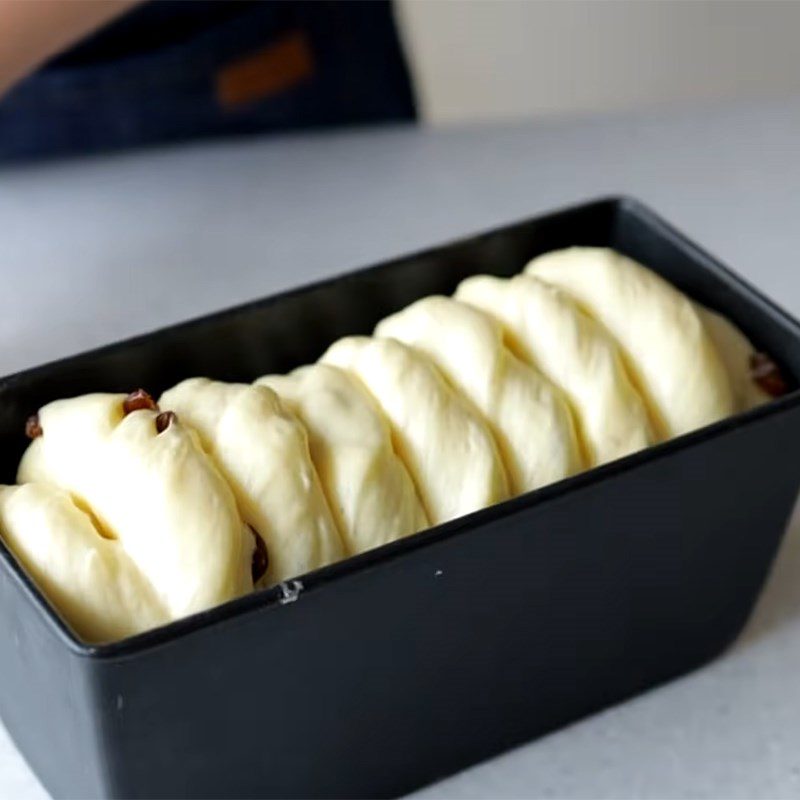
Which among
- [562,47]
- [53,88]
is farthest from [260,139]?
[562,47]

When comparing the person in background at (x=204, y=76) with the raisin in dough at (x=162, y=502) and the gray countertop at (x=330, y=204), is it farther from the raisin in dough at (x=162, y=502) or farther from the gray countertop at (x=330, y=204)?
the raisin in dough at (x=162, y=502)

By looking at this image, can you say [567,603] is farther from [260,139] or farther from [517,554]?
[260,139]

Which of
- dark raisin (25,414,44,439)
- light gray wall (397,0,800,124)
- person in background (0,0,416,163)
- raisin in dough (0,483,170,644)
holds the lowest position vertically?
light gray wall (397,0,800,124)

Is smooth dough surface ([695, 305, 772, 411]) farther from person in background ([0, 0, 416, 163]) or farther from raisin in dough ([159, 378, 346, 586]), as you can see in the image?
person in background ([0, 0, 416, 163])

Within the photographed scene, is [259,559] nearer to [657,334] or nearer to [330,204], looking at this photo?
[657,334]

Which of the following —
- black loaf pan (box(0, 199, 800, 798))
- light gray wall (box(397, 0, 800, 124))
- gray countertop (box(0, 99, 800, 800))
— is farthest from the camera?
light gray wall (box(397, 0, 800, 124))

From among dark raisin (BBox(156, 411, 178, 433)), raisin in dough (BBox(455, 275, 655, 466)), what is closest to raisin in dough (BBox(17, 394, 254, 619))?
dark raisin (BBox(156, 411, 178, 433))

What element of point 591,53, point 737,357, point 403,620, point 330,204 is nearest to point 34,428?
point 403,620
